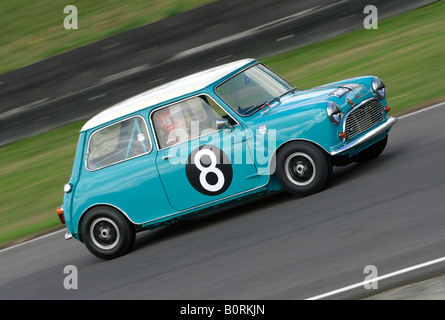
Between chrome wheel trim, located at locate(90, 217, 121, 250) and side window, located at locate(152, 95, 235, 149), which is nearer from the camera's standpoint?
side window, located at locate(152, 95, 235, 149)

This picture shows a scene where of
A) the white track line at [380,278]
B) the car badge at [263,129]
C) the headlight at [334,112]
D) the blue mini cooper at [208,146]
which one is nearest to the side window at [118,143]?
the blue mini cooper at [208,146]

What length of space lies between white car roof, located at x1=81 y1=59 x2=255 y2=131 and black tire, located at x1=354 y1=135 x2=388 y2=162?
6.00 ft

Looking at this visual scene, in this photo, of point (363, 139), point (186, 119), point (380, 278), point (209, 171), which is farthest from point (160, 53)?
point (380, 278)

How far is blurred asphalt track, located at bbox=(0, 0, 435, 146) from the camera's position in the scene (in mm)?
15781

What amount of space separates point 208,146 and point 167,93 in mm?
897

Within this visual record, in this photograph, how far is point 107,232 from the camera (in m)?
8.22

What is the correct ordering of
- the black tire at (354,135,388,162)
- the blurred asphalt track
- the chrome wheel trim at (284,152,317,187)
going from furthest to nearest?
1. the blurred asphalt track
2. the black tire at (354,135,388,162)
3. the chrome wheel trim at (284,152,317,187)

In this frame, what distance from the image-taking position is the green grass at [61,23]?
65.5ft

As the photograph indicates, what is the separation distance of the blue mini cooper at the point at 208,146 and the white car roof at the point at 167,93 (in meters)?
0.02

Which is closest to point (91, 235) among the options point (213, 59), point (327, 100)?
point (327, 100)

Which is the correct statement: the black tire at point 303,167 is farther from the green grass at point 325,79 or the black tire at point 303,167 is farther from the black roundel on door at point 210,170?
the green grass at point 325,79

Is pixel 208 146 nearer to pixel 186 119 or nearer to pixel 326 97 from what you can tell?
pixel 186 119

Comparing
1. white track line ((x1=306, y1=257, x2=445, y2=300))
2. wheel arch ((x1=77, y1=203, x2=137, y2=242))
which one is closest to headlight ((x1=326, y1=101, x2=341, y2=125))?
white track line ((x1=306, y1=257, x2=445, y2=300))

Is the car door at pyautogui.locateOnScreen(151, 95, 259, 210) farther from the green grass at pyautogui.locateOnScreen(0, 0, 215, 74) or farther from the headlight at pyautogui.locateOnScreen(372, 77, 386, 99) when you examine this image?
the green grass at pyautogui.locateOnScreen(0, 0, 215, 74)
